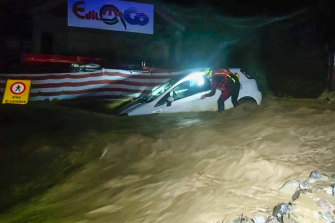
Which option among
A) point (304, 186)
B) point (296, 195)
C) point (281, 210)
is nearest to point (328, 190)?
point (304, 186)

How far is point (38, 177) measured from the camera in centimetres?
798

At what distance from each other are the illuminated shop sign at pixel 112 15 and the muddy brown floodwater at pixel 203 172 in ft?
47.0

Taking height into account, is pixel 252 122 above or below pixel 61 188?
above

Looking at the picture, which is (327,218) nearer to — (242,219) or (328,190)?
(328,190)

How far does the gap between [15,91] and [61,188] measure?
5.26 m

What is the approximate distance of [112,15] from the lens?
22500 mm

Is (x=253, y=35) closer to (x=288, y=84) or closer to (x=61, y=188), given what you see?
(x=288, y=84)

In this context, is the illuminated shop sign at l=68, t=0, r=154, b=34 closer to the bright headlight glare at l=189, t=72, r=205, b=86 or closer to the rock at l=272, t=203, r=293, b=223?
the bright headlight glare at l=189, t=72, r=205, b=86

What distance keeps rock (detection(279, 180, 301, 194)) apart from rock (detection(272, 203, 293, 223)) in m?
0.60

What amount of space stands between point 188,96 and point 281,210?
23.7 ft

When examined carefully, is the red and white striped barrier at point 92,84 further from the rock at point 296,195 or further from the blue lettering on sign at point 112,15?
the rock at point 296,195

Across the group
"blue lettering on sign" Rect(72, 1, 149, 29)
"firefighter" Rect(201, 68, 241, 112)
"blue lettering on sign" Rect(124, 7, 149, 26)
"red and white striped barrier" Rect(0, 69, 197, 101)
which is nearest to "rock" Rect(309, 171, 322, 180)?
"firefighter" Rect(201, 68, 241, 112)

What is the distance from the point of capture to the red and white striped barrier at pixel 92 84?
53.1 ft

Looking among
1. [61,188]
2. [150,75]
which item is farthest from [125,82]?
[61,188]
